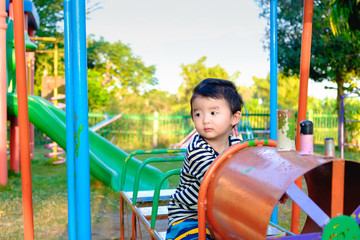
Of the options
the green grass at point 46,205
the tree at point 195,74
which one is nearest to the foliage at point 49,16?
the tree at point 195,74

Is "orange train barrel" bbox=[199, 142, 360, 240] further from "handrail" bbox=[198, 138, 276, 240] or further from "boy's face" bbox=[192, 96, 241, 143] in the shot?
"boy's face" bbox=[192, 96, 241, 143]

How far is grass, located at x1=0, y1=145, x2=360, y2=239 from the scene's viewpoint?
351 cm

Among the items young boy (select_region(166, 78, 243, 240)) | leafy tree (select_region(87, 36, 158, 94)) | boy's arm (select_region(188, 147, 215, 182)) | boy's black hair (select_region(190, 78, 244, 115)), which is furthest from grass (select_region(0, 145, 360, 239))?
leafy tree (select_region(87, 36, 158, 94))

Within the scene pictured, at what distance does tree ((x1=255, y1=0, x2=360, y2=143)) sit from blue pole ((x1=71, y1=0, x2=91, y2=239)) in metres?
10.3

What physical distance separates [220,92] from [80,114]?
565mm

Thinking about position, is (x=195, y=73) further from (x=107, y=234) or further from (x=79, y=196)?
(x=79, y=196)

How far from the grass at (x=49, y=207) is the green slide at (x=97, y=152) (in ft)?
0.73

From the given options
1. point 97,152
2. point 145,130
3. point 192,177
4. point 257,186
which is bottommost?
point 145,130

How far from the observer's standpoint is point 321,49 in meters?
11.4

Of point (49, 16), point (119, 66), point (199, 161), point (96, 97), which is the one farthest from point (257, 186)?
point (119, 66)

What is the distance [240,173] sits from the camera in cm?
109

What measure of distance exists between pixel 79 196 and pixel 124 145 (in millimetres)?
11808

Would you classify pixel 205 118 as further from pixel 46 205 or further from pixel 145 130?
pixel 145 130

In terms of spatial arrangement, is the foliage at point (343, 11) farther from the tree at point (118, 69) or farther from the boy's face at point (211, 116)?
the tree at point (118, 69)
